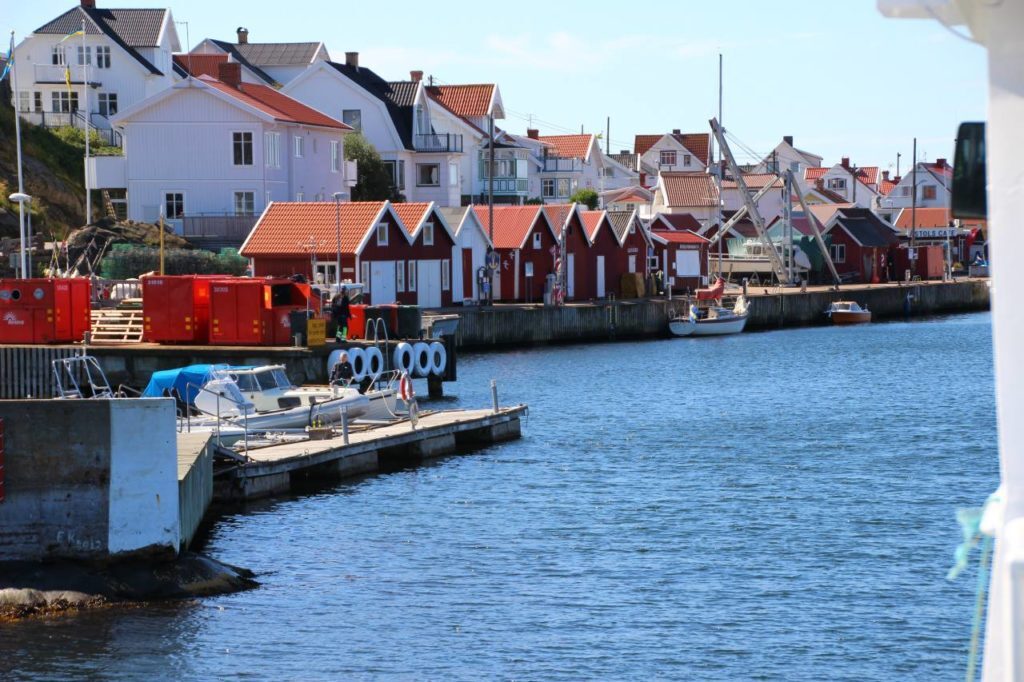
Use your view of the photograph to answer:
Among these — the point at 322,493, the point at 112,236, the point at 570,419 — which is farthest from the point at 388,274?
the point at 322,493

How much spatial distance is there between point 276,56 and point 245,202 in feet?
103

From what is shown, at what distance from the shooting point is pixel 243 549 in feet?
75.7

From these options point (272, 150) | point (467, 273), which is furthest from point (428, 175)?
point (467, 273)

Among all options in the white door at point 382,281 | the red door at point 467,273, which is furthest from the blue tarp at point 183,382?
the red door at point 467,273

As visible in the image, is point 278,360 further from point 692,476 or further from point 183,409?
point 692,476

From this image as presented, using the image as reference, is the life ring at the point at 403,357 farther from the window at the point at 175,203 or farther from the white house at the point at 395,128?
the white house at the point at 395,128

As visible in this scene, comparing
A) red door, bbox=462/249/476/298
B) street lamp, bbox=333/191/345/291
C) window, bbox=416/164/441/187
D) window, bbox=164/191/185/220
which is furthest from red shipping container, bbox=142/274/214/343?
window, bbox=416/164/441/187

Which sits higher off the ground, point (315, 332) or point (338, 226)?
point (338, 226)

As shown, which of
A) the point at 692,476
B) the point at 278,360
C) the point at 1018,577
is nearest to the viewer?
the point at 1018,577

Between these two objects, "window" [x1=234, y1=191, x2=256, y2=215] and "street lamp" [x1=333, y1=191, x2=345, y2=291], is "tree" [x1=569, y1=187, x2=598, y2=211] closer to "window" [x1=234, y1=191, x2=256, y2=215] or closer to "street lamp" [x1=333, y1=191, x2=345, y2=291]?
"window" [x1=234, y1=191, x2=256, y2=215]

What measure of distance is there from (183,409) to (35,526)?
48.2ft

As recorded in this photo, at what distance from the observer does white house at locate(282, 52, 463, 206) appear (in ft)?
284

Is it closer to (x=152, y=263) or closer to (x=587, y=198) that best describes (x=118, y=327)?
(x=152, y=263)

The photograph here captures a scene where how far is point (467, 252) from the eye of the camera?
6600cm
